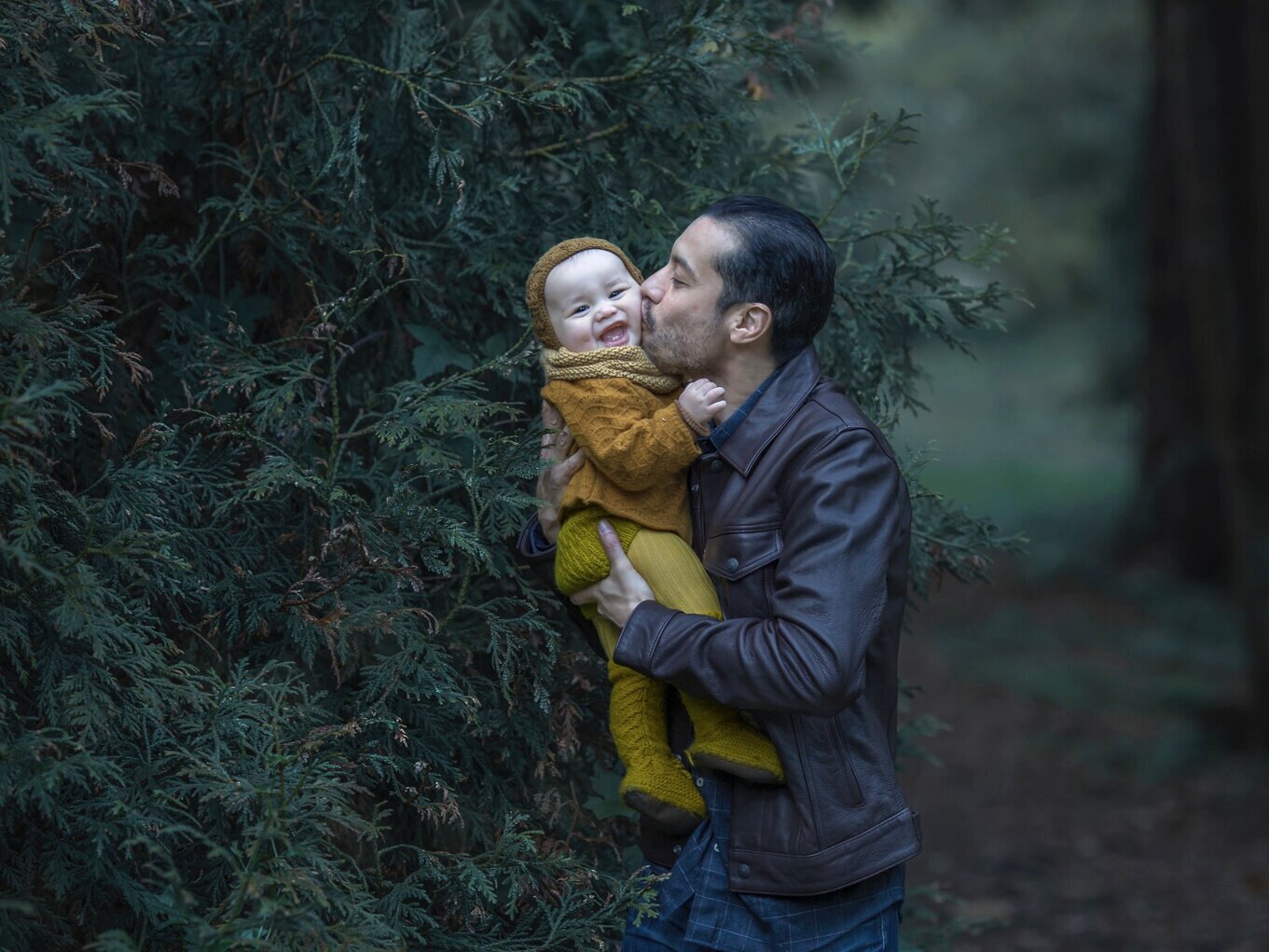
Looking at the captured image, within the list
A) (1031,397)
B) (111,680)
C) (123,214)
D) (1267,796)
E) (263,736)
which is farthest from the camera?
(1031,397)

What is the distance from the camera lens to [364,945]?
2.31 metres

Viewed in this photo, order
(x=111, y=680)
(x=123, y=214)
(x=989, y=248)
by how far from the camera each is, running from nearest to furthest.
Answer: (x=111, y=680)
(x=123, y=214)
(x=989, y=248)

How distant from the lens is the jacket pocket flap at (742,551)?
250 cm

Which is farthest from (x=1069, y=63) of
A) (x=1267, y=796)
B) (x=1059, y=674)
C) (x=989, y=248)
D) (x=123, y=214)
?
(x=123, y=214)

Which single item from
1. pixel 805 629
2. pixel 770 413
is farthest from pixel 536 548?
pixel 805 629

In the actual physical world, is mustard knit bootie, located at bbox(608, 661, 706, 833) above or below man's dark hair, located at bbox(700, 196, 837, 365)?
below

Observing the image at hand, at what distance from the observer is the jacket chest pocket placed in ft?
8.22

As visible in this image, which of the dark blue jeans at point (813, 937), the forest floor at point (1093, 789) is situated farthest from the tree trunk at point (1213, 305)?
the dark blue jeans at point (813, 937)

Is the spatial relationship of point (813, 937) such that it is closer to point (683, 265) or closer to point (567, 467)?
point (567, 467)

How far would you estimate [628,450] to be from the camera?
2551mm

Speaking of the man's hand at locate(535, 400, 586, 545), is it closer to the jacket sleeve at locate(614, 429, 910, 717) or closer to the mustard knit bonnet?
the mustard knit bonnet

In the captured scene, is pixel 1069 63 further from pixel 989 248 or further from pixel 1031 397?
pixel 989 248

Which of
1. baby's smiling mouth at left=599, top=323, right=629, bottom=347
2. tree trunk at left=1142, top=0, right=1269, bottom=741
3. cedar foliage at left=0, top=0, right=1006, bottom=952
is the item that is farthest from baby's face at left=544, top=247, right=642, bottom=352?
tree trunk at left=1142, top=0, right=1269, bottom=741

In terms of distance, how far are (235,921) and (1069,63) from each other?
17053 mm
